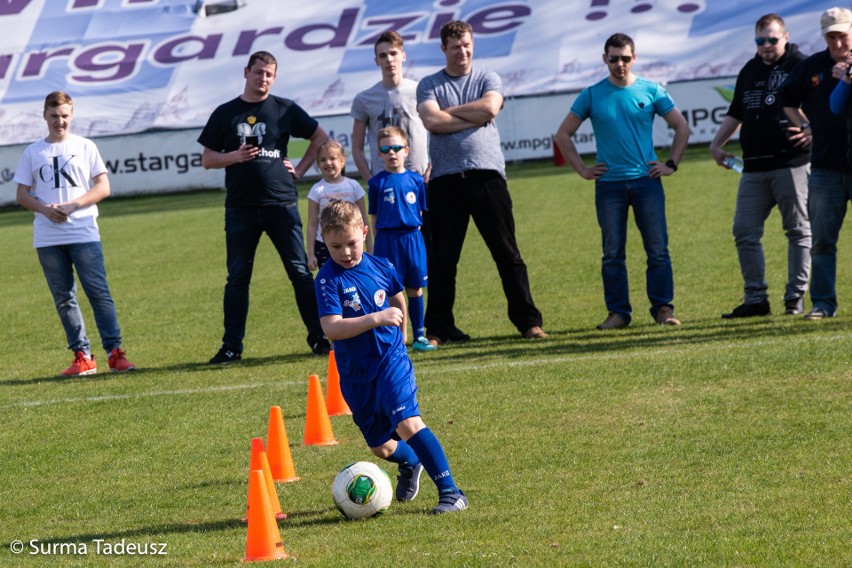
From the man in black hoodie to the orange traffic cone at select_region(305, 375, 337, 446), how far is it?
4.35 meters

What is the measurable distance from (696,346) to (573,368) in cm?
101

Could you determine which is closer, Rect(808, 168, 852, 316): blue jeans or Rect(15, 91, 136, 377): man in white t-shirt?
Rect(808, 168, 852, 316): blue jeans

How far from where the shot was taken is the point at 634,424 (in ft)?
23.0

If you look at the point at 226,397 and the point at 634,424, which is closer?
the point at 634,424

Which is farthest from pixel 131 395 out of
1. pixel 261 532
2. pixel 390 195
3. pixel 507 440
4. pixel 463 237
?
pixel 261 532

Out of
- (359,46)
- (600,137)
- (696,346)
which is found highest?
(359,46)

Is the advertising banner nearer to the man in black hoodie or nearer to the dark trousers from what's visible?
the man in black hoodie

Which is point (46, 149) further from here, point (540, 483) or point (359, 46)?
point (359, 46)

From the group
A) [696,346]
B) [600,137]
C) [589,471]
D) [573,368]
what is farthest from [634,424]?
[600,137]

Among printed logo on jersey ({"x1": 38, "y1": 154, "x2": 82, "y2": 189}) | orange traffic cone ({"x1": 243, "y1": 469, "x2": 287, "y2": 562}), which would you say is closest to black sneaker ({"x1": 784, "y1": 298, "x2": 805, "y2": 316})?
printed logo on jersey ({"x1": 38, "y1": 154, "x2": 82, "y2": 189})

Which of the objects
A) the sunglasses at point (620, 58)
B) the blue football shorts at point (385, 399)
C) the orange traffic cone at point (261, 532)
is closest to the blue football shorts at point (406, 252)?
the sunglasses at point (620, 58)

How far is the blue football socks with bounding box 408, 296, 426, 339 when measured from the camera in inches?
389

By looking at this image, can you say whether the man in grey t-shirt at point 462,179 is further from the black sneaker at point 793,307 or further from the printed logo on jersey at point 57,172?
the printed logo on jersey at point 57,172

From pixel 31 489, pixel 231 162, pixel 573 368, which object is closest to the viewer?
pixel 31 489
